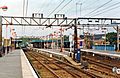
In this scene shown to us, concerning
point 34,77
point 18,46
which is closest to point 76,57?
point 34,77

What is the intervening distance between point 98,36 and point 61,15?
3897 inches

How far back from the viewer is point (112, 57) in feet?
142

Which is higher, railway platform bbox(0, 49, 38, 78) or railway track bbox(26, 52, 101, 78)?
railway platform bbox(0, 49, 38, 78)

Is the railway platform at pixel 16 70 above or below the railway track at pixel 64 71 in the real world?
above

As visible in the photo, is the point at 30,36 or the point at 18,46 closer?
the point at 18,46

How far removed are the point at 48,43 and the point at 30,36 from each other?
38720 millimetres

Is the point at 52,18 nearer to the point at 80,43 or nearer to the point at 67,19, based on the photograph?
the point at 67,19

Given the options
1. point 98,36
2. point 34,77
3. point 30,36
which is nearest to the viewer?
point 34,77

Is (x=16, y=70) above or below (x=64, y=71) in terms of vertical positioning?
above

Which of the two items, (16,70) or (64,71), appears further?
(64,71)

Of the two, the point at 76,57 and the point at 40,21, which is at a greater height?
the point at 40,21

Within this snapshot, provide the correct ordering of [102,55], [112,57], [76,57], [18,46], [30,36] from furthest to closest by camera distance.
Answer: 1. [30,36]
2. [18,46]
3. [102,55]
4. [112,57]
5. [76,57]

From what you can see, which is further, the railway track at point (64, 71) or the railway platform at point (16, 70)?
the railway track at point (64, 71)

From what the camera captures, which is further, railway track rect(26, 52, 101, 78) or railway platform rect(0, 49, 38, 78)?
railway track rect(26, 52, 101, 78)
